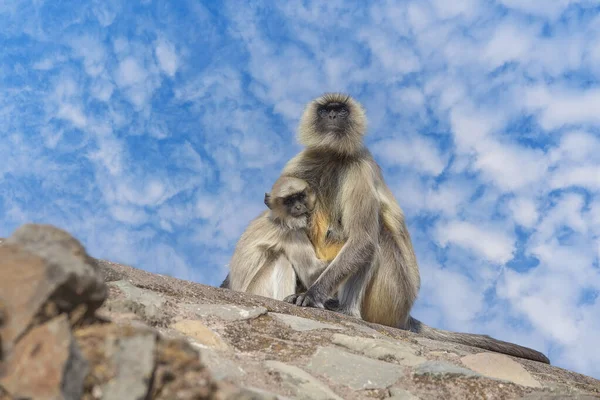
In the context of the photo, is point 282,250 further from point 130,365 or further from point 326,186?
point 130,365

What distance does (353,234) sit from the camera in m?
8.23

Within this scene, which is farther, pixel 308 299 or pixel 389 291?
pixel 389 291

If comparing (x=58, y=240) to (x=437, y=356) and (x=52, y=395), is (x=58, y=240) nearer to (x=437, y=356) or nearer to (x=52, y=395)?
(x=52, y=395)

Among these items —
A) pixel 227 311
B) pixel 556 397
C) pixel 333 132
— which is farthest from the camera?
pixel 333 132

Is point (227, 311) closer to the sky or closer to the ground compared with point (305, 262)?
closer to the ground

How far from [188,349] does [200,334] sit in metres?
1.73

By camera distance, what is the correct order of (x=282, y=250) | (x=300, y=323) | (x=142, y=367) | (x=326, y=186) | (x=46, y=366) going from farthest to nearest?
(x=326, y=186)
(x=282, y=250)
(x=300, y=323)
(x=142, y=367)
(x=46, y=366)

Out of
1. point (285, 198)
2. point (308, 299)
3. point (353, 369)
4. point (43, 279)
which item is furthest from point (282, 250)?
point (43, 279)

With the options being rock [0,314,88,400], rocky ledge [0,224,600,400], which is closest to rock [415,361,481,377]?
rocky ledge [0,224,600,400]

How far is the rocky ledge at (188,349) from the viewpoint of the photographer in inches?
86.1

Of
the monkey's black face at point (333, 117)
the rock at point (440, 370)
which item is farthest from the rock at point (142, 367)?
the monkey's black face at point (333, 117)

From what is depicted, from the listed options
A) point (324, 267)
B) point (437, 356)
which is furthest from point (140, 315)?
point (324, 267)

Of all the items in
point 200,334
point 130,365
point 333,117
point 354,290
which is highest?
point 333,117

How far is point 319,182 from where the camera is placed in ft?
28.8
